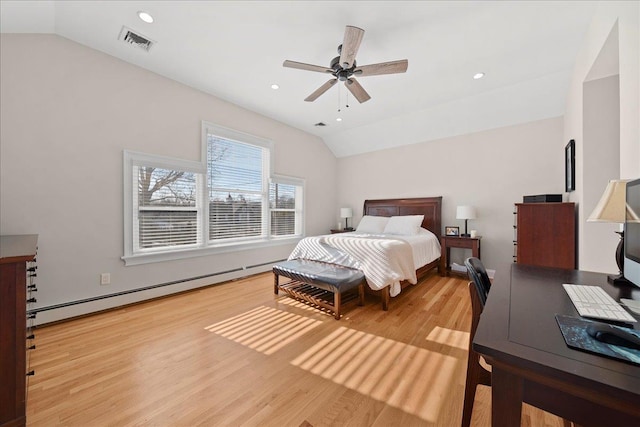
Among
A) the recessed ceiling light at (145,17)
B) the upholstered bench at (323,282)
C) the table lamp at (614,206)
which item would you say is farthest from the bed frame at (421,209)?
the recessed ceiling light at (145,17)

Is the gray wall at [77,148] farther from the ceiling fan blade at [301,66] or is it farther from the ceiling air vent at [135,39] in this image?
the ceiling fan blade at [301,66]

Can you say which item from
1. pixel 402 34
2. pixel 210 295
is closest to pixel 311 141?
pixel 402 34

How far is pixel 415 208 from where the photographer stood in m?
4.84

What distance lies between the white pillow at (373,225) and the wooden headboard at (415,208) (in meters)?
0.35

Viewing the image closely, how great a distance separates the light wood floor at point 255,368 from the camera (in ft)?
4.53

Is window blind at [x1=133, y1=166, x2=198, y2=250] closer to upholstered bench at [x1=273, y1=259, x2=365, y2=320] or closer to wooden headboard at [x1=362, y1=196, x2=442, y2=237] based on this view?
upholstered bench at [x1=273, y1=259, x2=365, y2=320]

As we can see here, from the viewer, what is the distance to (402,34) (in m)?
2.42

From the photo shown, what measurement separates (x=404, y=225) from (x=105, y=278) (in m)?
4.27

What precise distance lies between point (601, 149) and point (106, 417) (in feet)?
14.2

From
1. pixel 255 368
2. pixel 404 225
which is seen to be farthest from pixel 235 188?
pixel 404 225

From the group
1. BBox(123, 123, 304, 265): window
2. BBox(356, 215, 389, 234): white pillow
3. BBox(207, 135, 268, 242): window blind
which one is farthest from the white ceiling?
BBox(356, 215, 389, 234): white pillow

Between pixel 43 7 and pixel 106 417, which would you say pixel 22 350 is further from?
pixel 43 7

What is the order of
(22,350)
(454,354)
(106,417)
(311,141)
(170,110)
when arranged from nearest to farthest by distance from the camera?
(22,350) → (106,417) → (454,354) → (170,110) → (311,141)

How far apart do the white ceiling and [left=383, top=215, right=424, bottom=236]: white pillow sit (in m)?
1.89
